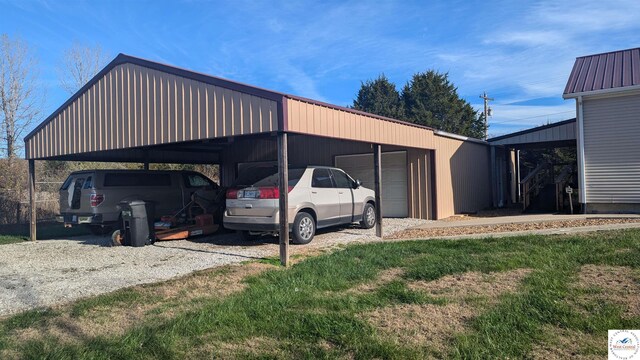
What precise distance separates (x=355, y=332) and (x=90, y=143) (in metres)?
10.5

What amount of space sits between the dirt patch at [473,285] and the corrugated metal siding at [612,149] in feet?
27.1

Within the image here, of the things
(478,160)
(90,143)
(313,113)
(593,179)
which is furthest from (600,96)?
(90,143)

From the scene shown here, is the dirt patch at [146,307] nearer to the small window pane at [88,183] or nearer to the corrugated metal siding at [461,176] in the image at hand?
the small window pane at [88,183]

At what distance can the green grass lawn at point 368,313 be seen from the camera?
150 inches

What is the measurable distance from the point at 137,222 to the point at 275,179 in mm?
3617

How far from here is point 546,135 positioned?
1689cm

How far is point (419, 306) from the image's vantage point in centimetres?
477

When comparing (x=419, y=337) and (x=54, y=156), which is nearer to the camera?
(x=419, y=337)

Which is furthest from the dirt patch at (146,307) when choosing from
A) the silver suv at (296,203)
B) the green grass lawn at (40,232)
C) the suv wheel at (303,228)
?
the green grass lawn at (40,232)

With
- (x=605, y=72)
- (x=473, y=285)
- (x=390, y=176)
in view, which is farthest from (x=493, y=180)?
(x=473, y=285)

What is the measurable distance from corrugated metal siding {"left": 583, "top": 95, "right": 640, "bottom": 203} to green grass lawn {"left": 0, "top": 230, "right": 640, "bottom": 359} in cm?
612

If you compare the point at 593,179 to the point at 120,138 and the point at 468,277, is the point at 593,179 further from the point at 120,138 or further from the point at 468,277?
the point at 120,138

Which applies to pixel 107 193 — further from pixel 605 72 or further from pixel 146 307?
pixel 605 72

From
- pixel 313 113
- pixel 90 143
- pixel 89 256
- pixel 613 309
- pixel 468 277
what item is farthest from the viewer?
pixel 90 143
